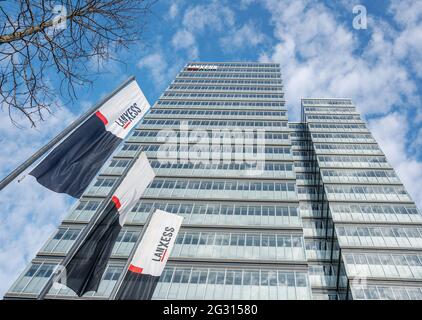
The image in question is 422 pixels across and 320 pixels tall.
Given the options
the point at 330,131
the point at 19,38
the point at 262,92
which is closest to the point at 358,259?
the point at 330,131

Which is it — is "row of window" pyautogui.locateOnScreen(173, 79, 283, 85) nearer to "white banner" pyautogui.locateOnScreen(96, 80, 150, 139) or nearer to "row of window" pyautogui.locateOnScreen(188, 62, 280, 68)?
"row of window" pyautogui.locateOnScreen(188, 62, 280, 68)

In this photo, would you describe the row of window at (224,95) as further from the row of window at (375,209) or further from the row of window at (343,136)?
the row of window at (375,209)

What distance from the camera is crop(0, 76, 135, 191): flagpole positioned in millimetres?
7387

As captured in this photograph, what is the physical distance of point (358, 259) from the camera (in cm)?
3978

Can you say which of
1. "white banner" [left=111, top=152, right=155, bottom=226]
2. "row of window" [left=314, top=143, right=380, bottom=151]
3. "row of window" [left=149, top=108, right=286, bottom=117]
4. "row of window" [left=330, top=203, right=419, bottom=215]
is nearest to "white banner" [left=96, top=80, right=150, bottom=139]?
"white banner" [left=111, top=152, right=155, bottom=226]

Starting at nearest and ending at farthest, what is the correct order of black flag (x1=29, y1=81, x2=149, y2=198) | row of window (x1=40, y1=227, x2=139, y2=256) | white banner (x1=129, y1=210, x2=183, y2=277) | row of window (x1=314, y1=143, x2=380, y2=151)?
black flag (x1=29, y1=81, x2=149, y2=198), white banner (x1=129, y1=210, x2=183, y2=277), row of window (x1=40, y1=227, x2=139, y2=256), row of window (x1=314, y1=143, x2=380, y2=151)

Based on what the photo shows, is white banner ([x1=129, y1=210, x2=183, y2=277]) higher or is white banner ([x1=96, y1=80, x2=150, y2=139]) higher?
white banner ([x1=96, y1=80, x2=150, y2=139])

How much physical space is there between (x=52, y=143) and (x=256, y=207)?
32563 mm

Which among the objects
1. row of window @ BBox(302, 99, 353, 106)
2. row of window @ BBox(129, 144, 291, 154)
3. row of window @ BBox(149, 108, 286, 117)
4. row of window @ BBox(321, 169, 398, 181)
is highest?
row of window @ BBox(302, 99, 353, 106)

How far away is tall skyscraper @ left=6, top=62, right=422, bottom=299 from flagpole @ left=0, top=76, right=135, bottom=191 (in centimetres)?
2276

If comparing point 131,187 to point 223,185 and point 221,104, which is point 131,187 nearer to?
point 223,185

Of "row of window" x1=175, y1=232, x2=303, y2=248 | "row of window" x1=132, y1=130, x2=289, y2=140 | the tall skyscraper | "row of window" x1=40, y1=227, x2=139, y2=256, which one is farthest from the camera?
"row of window" x1=132, y1=130, x2=289, y2=140

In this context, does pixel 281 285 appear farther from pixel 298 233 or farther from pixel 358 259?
pixel 358 259
